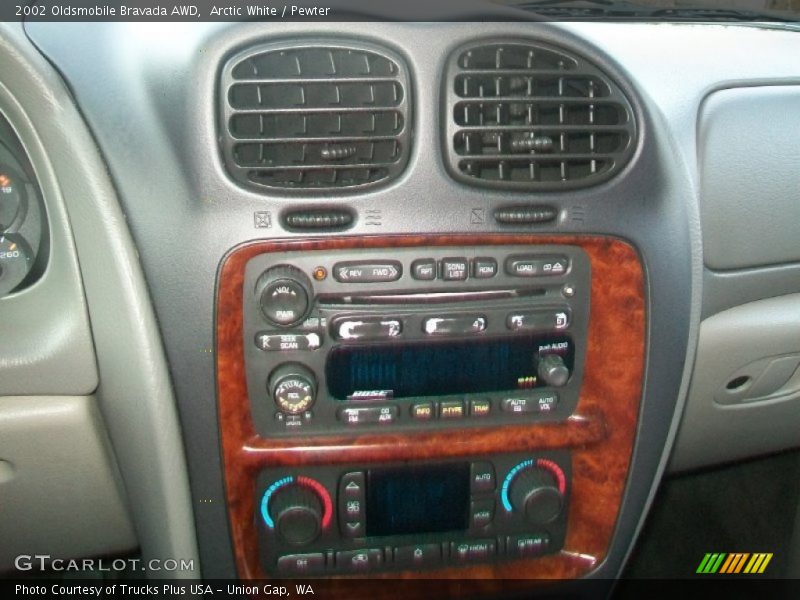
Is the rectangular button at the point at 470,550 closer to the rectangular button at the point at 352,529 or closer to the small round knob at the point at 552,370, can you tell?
the rectangular button at the point at 352,529

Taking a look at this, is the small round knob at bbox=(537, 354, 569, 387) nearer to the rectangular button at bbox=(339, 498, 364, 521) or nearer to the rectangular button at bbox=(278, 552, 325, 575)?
the rectangular button at bbox=(339, 498, 364, 521)

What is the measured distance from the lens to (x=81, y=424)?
1.65 metres

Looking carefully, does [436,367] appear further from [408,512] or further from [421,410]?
[408,512]

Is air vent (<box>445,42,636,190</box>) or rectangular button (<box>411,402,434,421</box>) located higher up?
air vent (<box>445,42,636,190</box>)

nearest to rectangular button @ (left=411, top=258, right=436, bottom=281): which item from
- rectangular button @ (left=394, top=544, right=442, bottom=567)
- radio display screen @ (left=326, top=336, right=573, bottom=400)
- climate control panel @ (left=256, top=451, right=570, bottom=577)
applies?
radio display screen @ (left=326, top=336, right=573, bottom=400)

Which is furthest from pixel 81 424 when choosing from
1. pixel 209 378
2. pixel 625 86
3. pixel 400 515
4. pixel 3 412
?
pixel 625 86

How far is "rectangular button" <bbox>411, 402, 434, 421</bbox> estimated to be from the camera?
165 cm

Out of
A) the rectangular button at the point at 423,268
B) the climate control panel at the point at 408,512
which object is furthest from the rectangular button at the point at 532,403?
the rectangular button at the point at 423,268

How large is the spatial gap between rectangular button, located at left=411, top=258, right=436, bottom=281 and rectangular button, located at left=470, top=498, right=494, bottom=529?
21.2 inches

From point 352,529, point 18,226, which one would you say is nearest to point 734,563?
point 352,529

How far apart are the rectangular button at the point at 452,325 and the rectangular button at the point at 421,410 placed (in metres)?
0.15

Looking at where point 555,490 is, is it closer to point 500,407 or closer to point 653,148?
point 500,407

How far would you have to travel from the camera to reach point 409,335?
1.60 metres

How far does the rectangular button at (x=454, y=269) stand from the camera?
5.16 feet
